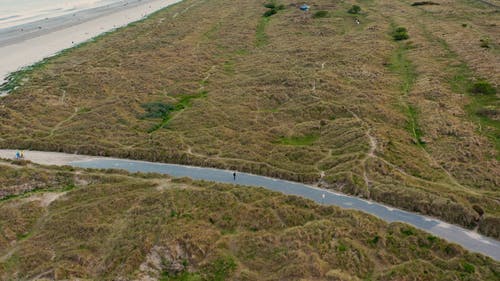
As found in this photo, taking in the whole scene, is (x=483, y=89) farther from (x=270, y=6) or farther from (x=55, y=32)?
(x=55, y=32)

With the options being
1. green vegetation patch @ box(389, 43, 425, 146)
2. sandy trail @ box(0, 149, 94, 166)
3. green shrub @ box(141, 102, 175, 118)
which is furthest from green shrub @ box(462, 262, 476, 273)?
green shrub @ box(141, 102, 175, 118)

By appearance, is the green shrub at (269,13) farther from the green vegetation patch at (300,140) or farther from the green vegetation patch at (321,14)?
the green vegetation patch at (300,140)

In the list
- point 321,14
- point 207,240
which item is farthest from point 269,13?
point 207,240

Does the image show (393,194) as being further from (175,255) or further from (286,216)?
(175,255)

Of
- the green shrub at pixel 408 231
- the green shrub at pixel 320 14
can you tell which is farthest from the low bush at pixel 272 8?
the green shrub at pixel 408 231

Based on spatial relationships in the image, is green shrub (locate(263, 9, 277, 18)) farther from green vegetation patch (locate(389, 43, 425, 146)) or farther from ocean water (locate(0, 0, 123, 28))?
ocean water (locate(0, 0, 123, 28))
